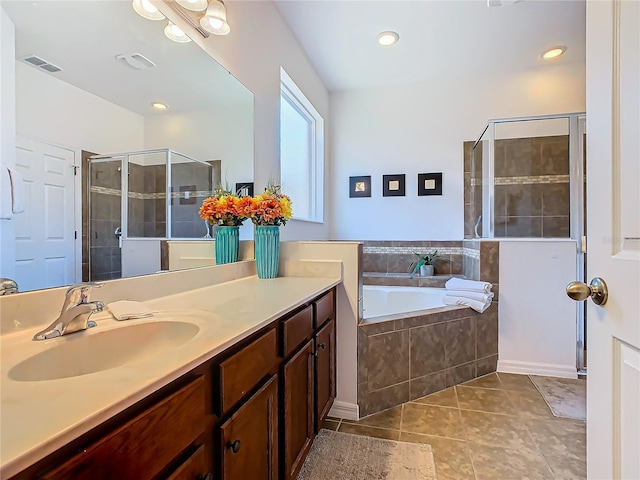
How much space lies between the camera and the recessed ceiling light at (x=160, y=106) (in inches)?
50.4

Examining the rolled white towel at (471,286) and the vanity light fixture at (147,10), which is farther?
the rolled white towel at (471,286)

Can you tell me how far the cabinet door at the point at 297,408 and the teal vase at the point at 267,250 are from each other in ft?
1.83

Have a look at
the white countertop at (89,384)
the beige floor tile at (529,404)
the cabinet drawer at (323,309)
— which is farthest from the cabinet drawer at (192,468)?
the beige floor tile at (529,404)

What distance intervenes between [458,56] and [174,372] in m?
3.48

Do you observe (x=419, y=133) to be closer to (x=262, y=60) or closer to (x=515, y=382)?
(x=262, y=60)

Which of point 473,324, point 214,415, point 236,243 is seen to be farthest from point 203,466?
point 473,324

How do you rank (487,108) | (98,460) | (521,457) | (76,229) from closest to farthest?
(98,460)
(76,229)
(521,457)
(487,108)

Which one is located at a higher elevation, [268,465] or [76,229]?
[76,229]

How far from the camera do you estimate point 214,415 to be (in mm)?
771

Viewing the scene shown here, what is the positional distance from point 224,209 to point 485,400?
6.64ft

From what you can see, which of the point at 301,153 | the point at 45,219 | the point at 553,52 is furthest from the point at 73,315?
the point at 553,52
